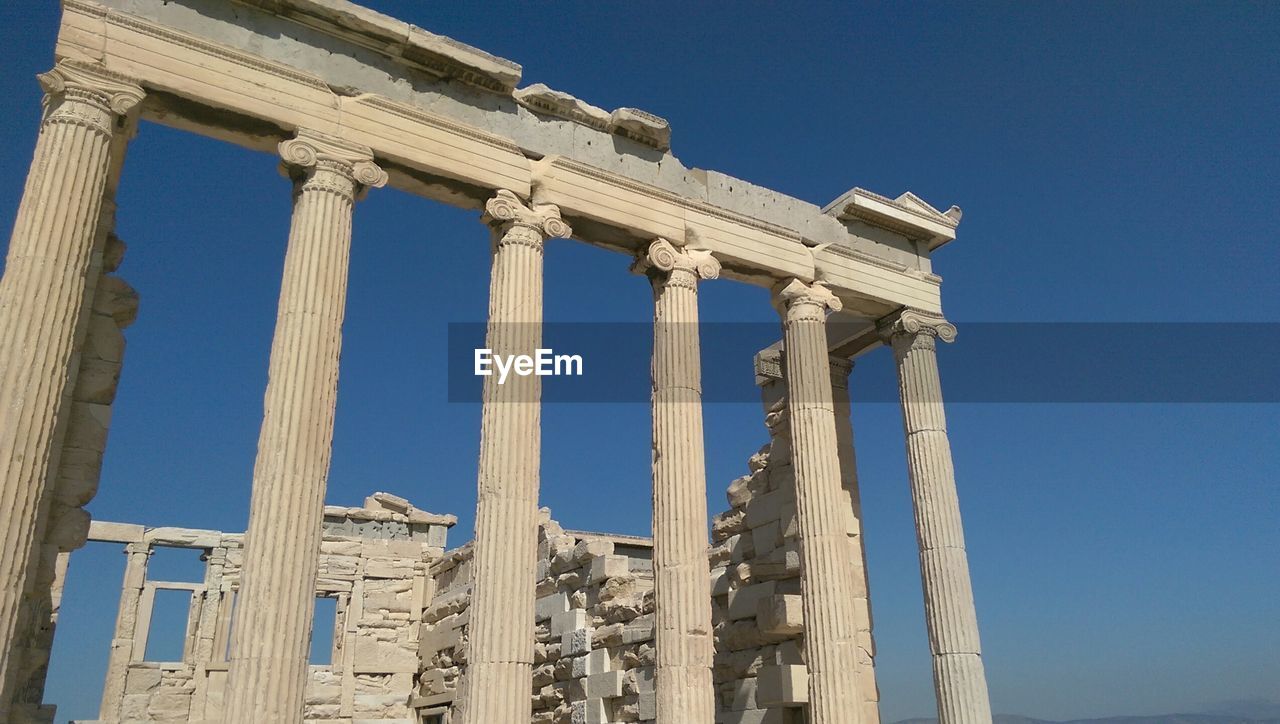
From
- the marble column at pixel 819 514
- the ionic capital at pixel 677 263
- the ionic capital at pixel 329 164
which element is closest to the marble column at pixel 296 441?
the ionic capital at pixel 329 164

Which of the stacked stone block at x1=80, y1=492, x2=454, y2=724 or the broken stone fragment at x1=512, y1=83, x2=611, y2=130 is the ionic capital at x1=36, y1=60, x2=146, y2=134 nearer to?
the broken stone fragment at x1=512, y1=83, x2=611, y2=130

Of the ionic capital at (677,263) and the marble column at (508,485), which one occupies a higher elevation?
the ionic capital at (677,263)

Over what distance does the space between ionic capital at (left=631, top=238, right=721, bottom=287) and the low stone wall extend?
5514 millimetres

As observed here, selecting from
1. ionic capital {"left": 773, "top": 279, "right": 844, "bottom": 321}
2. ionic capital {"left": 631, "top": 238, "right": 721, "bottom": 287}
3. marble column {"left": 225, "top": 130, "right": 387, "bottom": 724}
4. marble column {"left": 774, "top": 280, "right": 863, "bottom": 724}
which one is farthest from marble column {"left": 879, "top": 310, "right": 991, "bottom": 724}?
marble column {"left": 225, "top": 130, "right": 387, "bottom": 724}

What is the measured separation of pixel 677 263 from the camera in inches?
575

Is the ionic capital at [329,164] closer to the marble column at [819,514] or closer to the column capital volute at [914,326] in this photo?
the marble column at [819,514]

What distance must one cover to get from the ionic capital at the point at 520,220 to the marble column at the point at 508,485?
0.01 meters

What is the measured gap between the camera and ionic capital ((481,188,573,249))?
13.2 meters

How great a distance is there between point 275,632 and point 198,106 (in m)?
6.35

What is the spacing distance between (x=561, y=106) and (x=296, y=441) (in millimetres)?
6307

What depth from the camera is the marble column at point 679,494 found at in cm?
1254

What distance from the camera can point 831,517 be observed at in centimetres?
1441

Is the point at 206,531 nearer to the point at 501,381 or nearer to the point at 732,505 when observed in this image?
the point at 732,505

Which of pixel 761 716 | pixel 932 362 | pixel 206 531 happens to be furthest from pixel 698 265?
pixel 206 531
